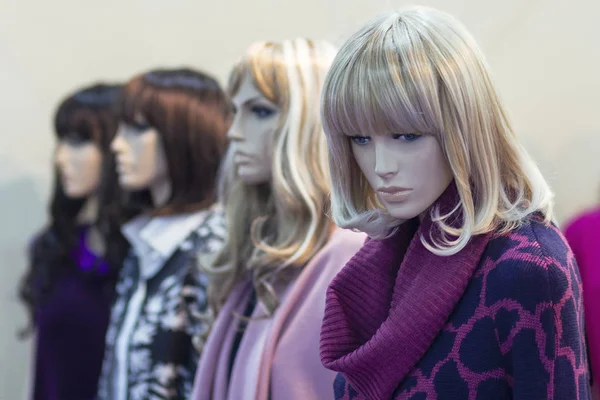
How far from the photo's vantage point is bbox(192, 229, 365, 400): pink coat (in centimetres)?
158

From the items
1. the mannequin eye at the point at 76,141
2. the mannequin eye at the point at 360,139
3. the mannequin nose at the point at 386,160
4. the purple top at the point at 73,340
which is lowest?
the purple top at the point at 73,340

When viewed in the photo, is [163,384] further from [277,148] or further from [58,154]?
[58,154]

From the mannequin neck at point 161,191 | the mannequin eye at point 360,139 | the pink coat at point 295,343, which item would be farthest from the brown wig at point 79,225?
the mannequin eye at point 360,139

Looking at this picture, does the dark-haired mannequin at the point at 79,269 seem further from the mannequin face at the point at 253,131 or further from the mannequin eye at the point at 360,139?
the mannequin eye at the point at 360,139

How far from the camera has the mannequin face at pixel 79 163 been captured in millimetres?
2725

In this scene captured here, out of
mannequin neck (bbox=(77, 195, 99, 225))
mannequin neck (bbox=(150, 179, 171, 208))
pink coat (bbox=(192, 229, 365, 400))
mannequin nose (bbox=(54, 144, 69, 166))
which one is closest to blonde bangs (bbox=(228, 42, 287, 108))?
pink coat (bbox=(192, 229, 365, 400))

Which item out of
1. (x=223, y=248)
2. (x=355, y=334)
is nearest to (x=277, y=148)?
(x=223, y=248)

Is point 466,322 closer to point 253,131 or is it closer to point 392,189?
point 392,189

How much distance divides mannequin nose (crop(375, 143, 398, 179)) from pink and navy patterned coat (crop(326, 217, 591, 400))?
18cm

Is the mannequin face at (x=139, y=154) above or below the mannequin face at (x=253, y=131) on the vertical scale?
below

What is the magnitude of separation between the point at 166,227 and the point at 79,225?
2.60ft

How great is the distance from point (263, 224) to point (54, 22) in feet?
5.78

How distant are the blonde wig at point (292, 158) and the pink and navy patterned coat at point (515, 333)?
0.58 meters

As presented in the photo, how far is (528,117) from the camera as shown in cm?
229
